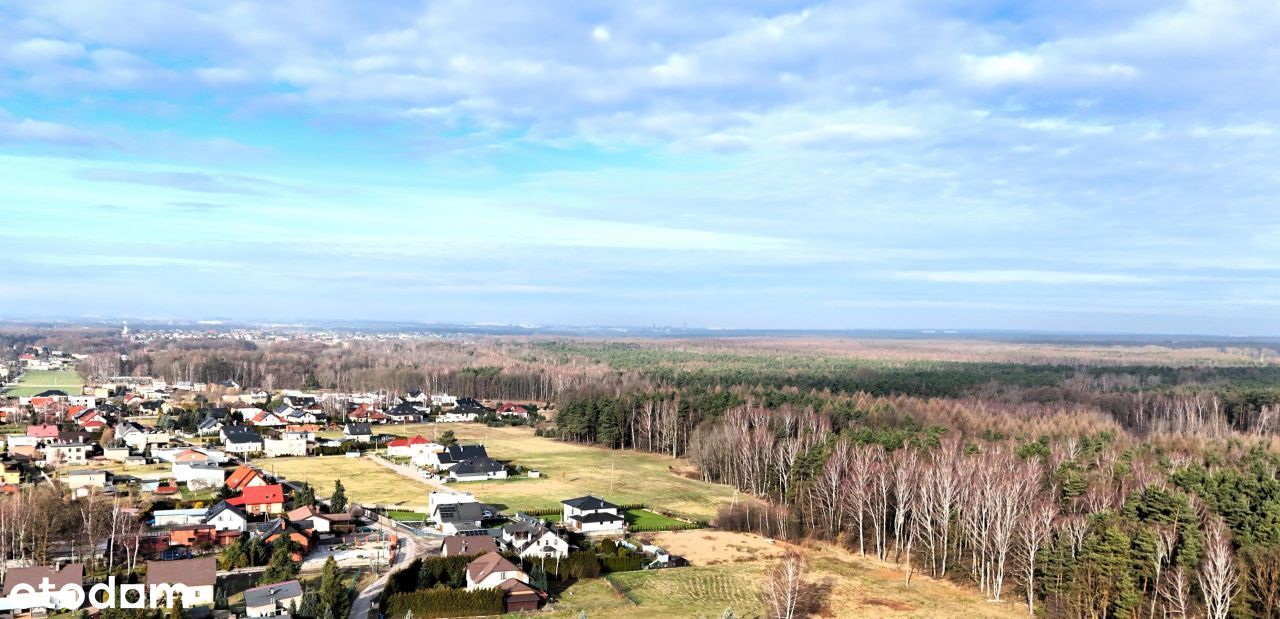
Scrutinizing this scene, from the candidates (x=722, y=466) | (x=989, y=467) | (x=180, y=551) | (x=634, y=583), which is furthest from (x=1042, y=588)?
(x=180, y=551)

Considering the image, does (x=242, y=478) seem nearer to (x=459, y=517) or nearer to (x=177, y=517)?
(x=177, y=517)

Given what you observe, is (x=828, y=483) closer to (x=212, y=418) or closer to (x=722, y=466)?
(x=722, y=466)

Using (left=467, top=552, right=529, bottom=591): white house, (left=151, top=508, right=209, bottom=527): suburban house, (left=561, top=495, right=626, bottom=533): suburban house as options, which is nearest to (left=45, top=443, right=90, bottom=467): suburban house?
(left=151, top=508, right=209, bottom=527): suburban house

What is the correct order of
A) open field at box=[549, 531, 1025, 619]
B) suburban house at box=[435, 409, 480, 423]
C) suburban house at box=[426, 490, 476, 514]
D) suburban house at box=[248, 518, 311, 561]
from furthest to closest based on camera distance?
suburban house at box=[435, 409, 480, 423] → suburban house at box=[426, 490, 476, 514] → suburban house at box=[248, 518, 311, 561] → open field at box=[549, 531, 1025, 619]

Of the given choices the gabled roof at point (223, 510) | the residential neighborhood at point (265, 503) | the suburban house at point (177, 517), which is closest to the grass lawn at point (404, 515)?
the residential neighborhood at point (265, 503)

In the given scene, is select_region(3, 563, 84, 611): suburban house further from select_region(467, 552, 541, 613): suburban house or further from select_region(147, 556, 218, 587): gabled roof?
select_region(467, 552, 541, 613): suburban house
